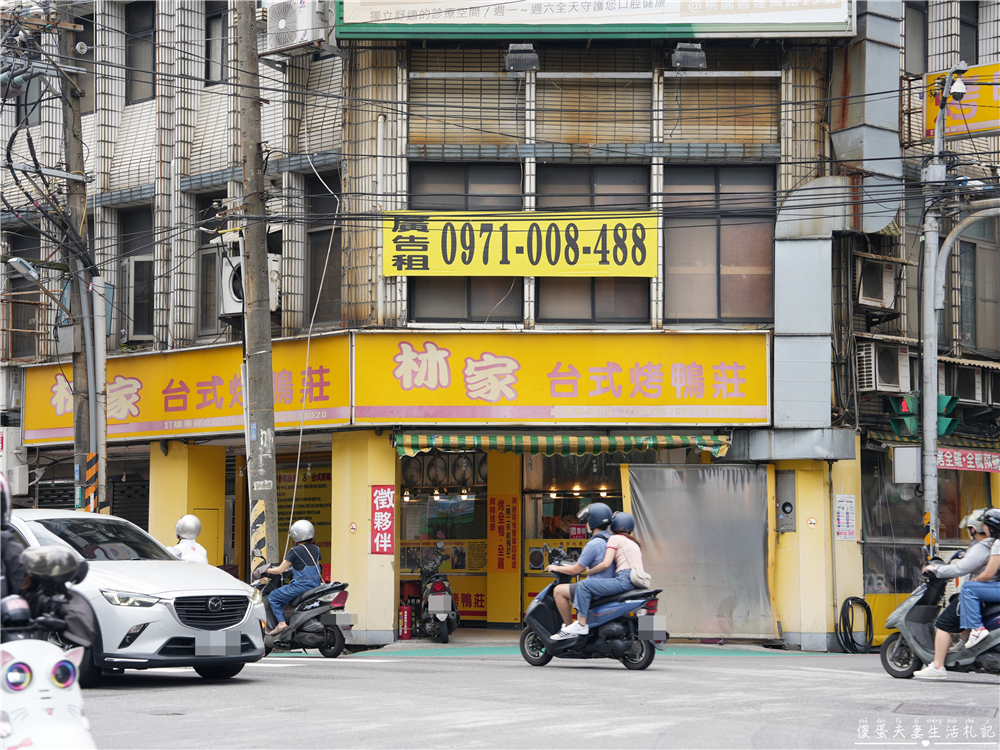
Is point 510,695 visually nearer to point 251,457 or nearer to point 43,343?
point 251,457

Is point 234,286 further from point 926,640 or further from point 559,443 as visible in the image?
point 926,640

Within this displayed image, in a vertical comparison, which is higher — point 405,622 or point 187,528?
point 187,528

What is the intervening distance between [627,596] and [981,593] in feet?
11.6

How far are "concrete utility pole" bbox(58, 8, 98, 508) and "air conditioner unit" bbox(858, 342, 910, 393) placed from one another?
12.3 m

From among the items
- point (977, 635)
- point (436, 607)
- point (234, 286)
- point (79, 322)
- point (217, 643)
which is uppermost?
point (234, 286)

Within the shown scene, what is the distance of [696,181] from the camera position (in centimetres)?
1920

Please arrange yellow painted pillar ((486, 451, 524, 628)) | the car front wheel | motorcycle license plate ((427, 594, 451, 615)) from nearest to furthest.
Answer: the car front wheel → motorcycle license plate ((427, 594, 451, 615)) → yellow painted pillar ((486, 451, 524, 628))

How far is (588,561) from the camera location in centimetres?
1317

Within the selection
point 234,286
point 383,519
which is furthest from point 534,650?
point 234,286

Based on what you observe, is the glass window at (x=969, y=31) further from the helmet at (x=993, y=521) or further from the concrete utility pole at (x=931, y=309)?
the helmet at (x=993, y=521)

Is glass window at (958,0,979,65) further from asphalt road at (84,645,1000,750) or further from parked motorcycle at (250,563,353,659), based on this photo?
parked motorcycle at (250,563,353,659)

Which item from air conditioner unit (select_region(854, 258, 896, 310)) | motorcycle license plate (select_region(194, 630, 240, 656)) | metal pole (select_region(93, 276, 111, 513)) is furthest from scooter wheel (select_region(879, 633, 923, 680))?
metal pole (select_region(93, 276, 111, 513))

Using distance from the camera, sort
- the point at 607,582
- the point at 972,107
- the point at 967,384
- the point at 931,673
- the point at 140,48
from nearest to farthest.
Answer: the point at 931,673 → the point at 607,582 → the point at 972,107 → the point at 967,384 → the point at 140,48

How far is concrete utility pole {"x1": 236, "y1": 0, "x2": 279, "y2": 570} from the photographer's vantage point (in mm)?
16766
